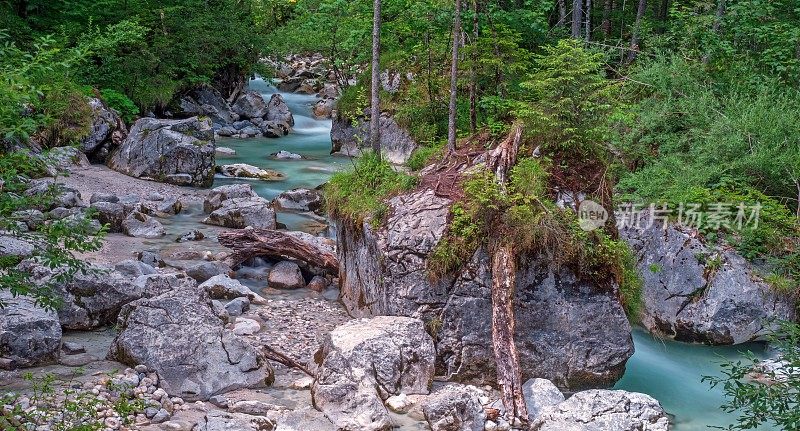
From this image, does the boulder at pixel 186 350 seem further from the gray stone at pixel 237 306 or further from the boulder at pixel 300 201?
the boulder at pixel 300 201

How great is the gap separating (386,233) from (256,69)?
19.4 m

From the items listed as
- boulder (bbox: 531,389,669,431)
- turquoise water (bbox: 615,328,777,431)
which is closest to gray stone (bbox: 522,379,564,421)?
boulder (bbox: 531,389,669,431)

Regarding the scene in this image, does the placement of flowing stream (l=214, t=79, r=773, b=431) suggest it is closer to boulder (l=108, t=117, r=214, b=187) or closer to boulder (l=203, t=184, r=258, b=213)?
boulder (l=203, t=184, r=258, b=213)

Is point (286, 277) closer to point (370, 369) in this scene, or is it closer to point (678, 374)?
point (370, 369)

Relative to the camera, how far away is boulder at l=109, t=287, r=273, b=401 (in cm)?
780

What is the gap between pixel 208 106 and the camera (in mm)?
26406

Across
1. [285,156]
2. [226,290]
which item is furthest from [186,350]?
[285,156]

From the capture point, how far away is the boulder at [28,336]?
7715 millimetres

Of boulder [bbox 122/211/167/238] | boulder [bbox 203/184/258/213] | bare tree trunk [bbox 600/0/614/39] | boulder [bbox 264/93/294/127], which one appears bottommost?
boulder [bbox 122/211/167/238]

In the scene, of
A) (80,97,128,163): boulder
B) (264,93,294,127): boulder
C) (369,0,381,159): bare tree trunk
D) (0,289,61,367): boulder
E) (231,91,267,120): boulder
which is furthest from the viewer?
(231,91,267,120): boulder

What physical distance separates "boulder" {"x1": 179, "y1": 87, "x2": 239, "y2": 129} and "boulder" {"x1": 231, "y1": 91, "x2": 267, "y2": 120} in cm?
38

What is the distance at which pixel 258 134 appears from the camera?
26.0 meters

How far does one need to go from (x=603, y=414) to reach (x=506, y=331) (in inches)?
60.1

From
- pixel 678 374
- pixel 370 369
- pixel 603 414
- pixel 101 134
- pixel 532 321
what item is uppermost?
pixel 101 134
